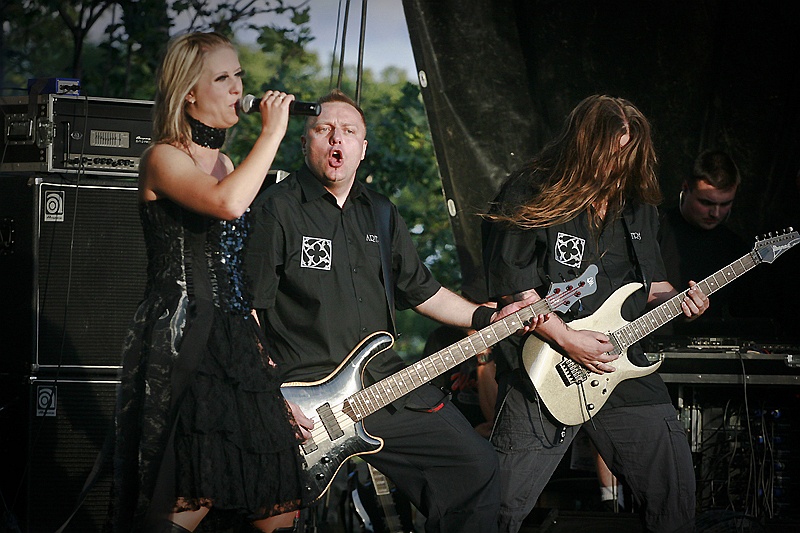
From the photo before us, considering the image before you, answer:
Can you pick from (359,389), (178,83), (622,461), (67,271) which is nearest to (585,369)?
(622,461)

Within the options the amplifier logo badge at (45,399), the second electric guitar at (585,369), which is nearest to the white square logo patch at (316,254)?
the second electric guitar at (585,369)

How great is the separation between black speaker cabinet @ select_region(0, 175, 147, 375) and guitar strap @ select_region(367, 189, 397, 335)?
1.34 metres

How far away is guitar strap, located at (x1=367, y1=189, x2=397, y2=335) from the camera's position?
4352 millimetres

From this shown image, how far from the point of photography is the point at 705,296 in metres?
4.56

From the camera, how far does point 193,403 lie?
300cm

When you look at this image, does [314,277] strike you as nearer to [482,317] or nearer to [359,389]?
[359,389]

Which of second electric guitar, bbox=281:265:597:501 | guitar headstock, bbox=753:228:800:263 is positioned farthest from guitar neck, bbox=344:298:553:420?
guitar headstock, bbox=753:228:800:263

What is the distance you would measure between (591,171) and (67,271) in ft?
8.75

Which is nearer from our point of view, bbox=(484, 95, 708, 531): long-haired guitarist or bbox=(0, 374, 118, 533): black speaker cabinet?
bbox=(484, 95, 708, 531): long-haired guitarist

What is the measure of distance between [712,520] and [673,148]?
212cm

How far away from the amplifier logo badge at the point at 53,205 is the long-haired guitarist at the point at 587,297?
2214 millimetres

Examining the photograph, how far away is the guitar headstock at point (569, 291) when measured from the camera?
13.4ft

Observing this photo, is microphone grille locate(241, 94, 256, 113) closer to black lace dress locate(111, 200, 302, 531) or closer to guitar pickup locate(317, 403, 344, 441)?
black lace dress locate(111, 200, 302, 531)

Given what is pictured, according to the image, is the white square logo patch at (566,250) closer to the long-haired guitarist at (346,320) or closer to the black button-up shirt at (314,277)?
the long-haired guitarist at (346,320)
